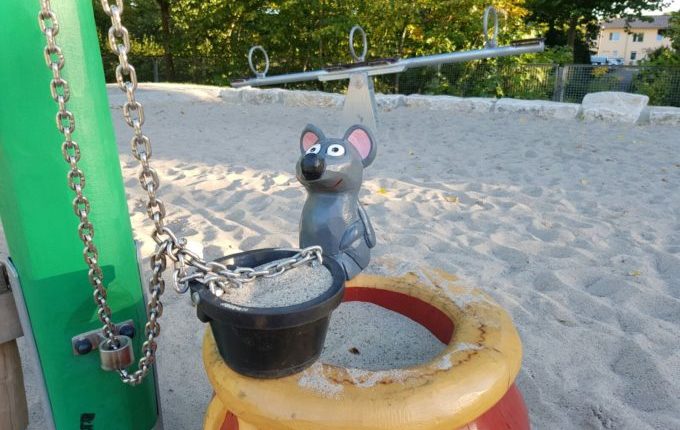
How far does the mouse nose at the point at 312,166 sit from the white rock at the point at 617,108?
5595 millimetres

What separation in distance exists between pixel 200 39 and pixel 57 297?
43.1ft

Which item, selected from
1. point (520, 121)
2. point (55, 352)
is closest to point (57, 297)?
point (55, 352)

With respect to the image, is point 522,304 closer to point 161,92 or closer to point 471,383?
point 471,383

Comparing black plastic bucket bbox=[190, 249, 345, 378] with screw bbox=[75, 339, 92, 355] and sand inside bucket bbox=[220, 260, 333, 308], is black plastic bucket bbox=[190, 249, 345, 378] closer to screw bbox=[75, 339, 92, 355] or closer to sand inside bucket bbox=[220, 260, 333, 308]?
sand inside bucket bbox=[220, 260, 333, 308]

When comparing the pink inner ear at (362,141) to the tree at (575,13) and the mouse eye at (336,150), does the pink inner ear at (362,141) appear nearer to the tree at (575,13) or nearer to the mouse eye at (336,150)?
the mouse eye at (336,150)

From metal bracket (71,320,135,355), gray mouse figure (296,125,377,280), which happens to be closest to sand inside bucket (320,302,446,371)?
gray mouse figure (296,125,377,280)

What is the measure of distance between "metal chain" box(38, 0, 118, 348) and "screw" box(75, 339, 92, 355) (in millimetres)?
59

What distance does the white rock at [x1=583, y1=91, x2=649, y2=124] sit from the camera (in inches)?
232

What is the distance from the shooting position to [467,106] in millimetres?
6754

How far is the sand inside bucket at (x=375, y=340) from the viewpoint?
1164mm

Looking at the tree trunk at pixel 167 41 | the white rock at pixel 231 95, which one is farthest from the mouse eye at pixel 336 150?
the tree trunk at pixel 167 41

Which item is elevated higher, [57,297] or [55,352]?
[57,297]

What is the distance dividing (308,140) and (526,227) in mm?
1782

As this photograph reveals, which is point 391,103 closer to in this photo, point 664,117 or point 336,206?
point 664,117
